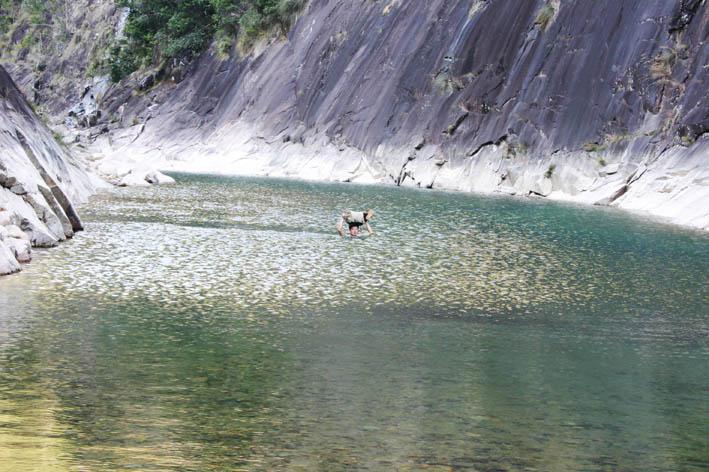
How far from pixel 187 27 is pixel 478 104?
42.8m

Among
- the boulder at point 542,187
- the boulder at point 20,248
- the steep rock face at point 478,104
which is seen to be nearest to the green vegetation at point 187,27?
the steep rock face at point 478,104

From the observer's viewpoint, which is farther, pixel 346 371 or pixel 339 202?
pixel 339 202

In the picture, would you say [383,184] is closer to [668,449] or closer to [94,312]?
[94,312]

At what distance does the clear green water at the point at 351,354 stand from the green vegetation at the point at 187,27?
5913cm

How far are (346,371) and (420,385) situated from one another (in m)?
1.40

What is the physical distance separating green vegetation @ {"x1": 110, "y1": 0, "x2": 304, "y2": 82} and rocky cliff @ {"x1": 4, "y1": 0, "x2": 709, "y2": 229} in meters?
2.02

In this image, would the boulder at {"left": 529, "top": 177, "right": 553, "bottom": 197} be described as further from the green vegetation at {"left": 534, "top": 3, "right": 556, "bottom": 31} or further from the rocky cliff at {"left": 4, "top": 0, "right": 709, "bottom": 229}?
the green vegetation at {"left": 534, "top": 3, "right": 556, "bottom": 31}

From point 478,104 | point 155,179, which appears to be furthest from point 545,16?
point 155,179

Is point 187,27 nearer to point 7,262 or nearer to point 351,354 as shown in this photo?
point 7,262

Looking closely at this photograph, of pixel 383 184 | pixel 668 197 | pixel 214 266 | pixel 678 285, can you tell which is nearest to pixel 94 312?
pixel 214 266

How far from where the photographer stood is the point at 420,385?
15781 millimetres

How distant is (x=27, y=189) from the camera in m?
32.8

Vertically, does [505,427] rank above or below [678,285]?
below

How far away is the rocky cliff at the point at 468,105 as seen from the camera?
2201 inches
